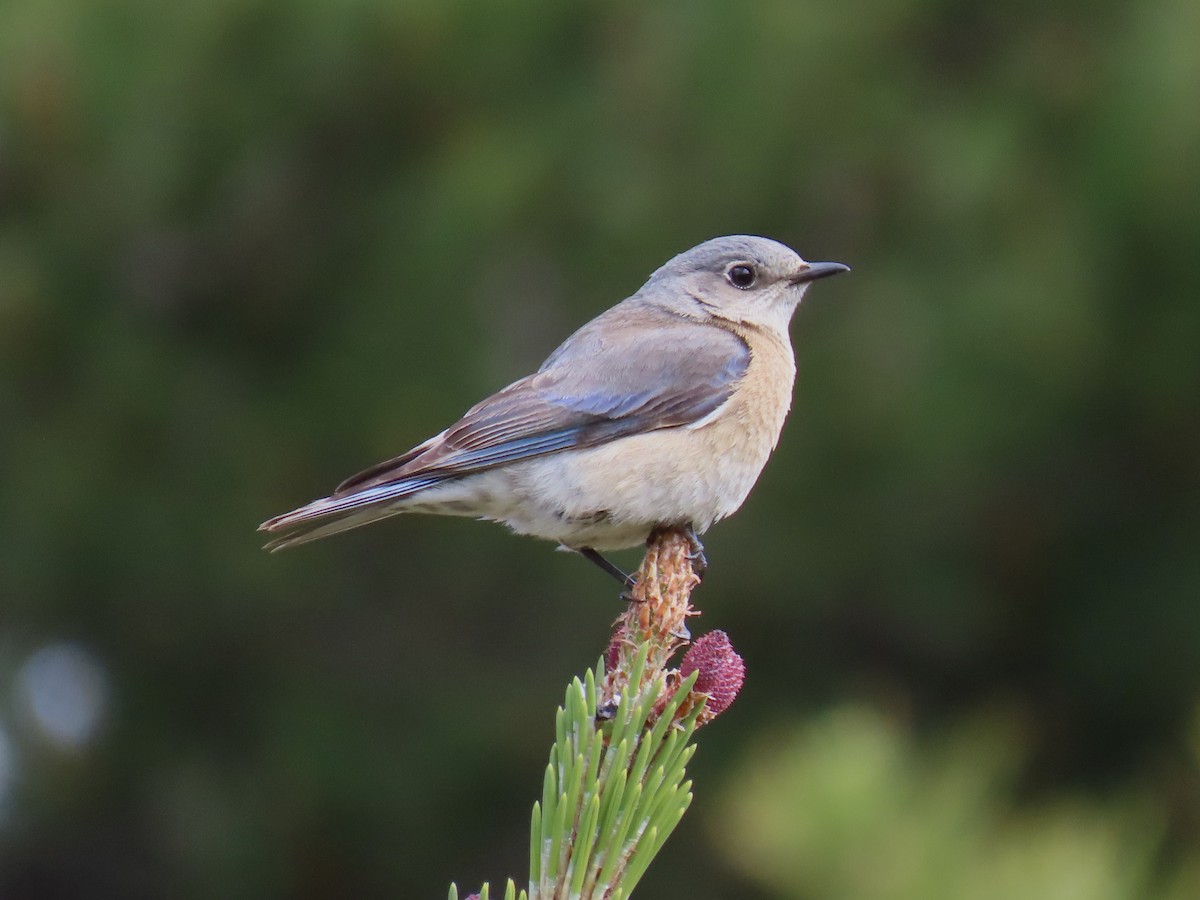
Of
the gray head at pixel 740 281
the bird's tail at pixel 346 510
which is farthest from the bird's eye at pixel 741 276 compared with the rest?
the bird's tail at pixel 346 510

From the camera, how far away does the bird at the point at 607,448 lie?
12.6 ft

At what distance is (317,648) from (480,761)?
0.87 m

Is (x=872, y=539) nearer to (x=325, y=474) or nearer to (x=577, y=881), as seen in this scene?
(x=325, y=474)

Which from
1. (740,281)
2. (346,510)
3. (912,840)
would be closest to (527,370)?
(740,281)

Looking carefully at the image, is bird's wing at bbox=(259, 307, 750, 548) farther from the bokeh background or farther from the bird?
the bokeh background

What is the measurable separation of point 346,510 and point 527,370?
6.44 ft

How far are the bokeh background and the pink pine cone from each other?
107 inches

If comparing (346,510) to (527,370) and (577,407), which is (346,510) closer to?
(577,407)

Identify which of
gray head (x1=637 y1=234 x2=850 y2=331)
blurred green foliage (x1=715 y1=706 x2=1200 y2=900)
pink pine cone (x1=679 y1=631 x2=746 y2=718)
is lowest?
blurred green foliage (x1=715 y1=706 x2=1200 y2=900)

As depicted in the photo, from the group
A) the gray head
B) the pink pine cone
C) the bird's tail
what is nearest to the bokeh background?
the gray head

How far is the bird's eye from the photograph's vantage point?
4848 mm

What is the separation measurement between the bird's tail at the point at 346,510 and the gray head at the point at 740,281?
1.36 meters

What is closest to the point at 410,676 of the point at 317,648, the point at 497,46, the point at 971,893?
the point at 317,648

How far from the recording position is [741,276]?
4.87m
